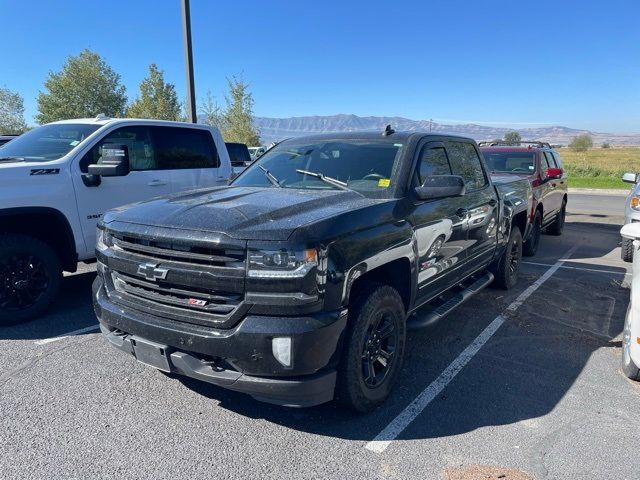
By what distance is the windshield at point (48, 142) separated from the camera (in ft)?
16.6

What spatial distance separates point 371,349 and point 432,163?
183cm

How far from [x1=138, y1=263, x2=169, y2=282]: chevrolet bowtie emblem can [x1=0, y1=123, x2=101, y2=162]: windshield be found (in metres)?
2.95

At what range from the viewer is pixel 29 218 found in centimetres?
464

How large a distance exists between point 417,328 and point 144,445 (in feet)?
7.00

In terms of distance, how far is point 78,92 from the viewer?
116ft

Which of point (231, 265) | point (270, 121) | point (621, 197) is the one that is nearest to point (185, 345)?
point (231, 265)

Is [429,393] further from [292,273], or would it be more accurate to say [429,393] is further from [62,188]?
[62,188]

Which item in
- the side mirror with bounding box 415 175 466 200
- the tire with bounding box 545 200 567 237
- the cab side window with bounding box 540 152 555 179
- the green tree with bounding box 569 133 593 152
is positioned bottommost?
the green tree with bounding box 569 133 593 152

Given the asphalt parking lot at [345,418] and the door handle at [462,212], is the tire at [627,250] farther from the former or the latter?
the door handle at [462,212]

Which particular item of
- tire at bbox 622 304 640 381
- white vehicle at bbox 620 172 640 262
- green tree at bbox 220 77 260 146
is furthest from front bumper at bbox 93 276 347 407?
green tree at bbox 220 77 260 146

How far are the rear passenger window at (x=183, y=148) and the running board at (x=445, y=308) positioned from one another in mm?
3892

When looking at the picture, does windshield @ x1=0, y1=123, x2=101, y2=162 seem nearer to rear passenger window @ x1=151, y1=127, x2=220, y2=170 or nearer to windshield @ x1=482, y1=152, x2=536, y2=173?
rear passenger window @ x1=151, y1=127, x2=220, y2=170

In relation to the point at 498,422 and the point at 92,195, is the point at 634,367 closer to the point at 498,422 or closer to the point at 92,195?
the point at 498,422

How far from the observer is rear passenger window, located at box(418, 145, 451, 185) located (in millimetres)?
3844
